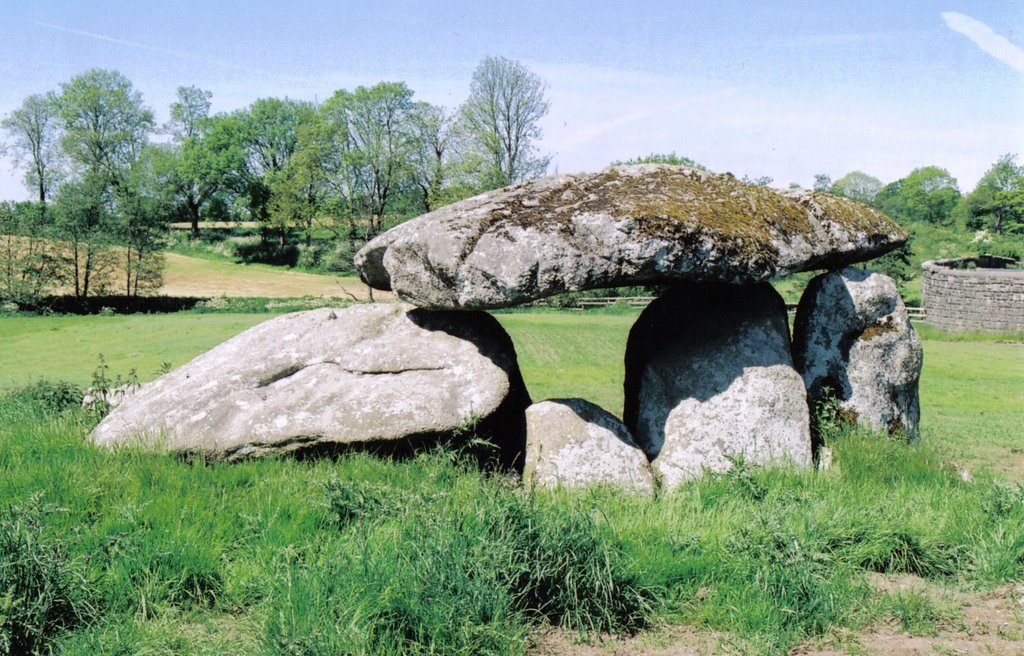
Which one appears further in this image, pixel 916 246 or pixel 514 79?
pixel 916 246

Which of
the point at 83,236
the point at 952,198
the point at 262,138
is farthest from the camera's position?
the point at 952,198

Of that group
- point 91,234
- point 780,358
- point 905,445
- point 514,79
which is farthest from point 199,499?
point 514,79

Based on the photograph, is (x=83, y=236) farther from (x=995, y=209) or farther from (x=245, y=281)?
(x=995, y=209)

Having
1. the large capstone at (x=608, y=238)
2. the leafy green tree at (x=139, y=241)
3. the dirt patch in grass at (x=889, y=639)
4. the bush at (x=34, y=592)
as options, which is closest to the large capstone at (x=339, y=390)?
the large capstone at (x=608, y=238)

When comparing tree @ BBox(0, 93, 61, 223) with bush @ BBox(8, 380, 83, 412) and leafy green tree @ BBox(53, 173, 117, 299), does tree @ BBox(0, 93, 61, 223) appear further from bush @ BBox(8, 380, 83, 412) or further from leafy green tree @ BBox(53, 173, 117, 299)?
bush @ BBox(8, 380, 83, 412)

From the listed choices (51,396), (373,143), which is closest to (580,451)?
(51,396)

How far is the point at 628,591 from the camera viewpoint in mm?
5000

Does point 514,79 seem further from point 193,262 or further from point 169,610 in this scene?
point 169,610

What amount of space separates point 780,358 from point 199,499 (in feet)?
18.5

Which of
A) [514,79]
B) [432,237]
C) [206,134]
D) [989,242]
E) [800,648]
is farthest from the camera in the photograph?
[206,134]

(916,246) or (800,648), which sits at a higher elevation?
(916,246)

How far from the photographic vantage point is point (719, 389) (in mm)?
8102

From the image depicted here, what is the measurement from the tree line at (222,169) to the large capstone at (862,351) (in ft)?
131

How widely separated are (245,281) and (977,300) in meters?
43.4
